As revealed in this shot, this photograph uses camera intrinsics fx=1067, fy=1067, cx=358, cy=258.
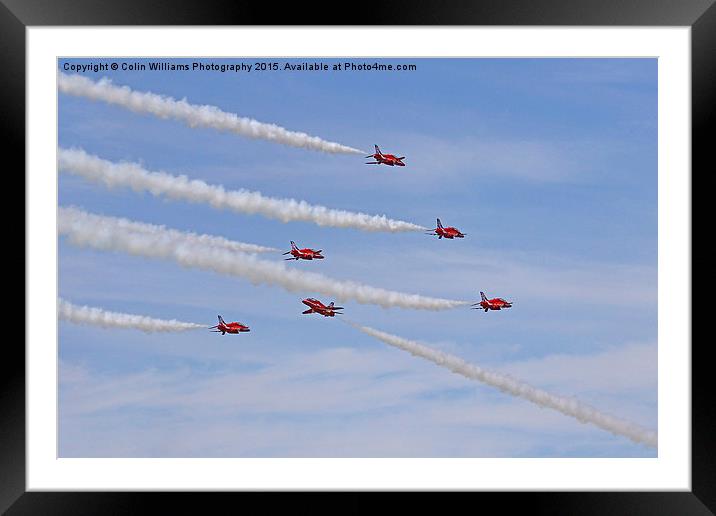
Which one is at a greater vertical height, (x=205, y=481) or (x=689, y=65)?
(x=689, y=65)

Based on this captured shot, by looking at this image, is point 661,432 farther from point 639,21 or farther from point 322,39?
Result: point 322,39

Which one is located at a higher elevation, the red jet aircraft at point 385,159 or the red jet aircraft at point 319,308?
the red jet aircraft at point 385,159

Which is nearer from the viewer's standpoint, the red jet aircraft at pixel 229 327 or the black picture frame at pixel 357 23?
the black picture frame at pixel 357 23

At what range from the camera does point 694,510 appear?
23047 mm

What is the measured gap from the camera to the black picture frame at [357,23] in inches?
894

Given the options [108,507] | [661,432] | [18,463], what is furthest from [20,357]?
[661,432]

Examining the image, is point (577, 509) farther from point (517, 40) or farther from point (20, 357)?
point (20, 357)

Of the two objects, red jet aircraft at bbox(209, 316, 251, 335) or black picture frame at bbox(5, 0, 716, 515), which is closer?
black picture frame at bbox(5, 0, 716, 515)

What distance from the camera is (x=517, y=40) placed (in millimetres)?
23922

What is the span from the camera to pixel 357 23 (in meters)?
22.9

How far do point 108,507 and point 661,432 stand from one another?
12.3m

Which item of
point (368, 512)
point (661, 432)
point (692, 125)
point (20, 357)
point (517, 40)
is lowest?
point (368, 512)

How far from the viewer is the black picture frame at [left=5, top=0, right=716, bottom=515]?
22.7 m

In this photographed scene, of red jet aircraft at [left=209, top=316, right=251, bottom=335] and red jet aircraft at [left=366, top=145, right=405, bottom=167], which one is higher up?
red jet aircraft at [left=366, top=145, right=405, bottom=167]
